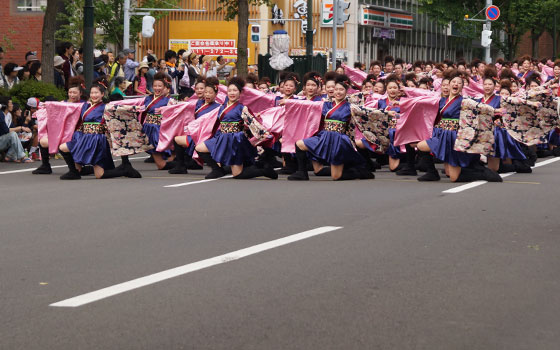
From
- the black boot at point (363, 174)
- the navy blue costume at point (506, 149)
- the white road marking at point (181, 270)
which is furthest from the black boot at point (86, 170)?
the white road marking at point (181, 270)

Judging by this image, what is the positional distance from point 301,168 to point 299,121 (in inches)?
27.5

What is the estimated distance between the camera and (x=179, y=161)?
1675 cm

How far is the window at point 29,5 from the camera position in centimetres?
3903

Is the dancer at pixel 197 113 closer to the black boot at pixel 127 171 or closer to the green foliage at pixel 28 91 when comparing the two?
the black boot at pixel 127 171

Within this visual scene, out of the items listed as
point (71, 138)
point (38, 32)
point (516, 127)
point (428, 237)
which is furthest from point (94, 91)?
point (38, 32)

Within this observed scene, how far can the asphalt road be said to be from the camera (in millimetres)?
5848

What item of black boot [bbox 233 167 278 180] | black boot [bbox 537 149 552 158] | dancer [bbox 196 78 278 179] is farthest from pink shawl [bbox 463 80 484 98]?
dancer [bbox 196 78 278 179]

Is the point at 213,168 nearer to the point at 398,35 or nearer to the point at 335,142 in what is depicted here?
the point at 335,142

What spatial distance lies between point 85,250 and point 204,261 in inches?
43.6

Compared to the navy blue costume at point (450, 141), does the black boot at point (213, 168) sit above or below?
below

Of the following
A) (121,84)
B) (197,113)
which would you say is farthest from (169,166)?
(121,84)

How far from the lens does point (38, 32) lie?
1518 inches

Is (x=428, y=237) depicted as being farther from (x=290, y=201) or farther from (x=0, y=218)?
(x=0, y=218)

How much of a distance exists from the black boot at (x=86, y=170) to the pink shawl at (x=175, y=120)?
118cm
